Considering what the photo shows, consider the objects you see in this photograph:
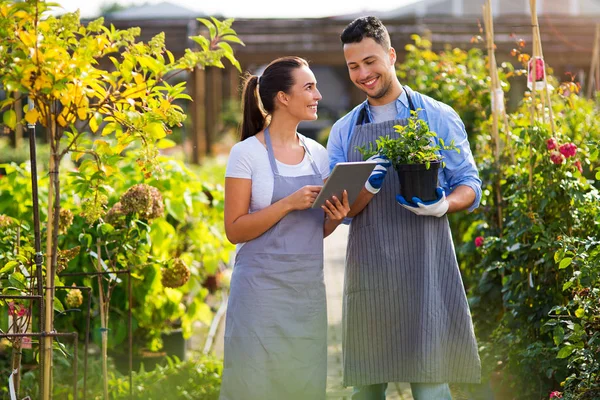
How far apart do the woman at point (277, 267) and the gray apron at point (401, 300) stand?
0.72 ft

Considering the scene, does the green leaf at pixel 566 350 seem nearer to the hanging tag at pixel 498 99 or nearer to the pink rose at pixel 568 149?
the pink rose at pixel 568 149

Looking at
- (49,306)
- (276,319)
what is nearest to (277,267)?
(276,319)

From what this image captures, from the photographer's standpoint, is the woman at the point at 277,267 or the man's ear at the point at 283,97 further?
the man's ear at the point at 283,97

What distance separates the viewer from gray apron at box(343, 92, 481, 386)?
287cm

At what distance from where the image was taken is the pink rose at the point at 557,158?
3.48 m

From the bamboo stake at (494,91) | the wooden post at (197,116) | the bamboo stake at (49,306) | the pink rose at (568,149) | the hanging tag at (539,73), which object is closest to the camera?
the bamboo stake at (49,306)

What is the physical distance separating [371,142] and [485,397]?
173cm

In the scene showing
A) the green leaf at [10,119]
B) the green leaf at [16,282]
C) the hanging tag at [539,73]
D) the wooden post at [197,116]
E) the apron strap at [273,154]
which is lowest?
the green leaf at [16,282]

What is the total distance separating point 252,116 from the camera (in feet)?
9.50

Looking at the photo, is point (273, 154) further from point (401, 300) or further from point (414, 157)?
point (401, 300)

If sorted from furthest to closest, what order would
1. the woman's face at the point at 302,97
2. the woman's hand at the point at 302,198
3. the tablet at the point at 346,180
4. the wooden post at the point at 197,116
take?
the wooden post at the point at 197,116 → the woman's face at the point at 302,97 → the woman's hand at the point at 302,198 → the tablet at the point at 346,180

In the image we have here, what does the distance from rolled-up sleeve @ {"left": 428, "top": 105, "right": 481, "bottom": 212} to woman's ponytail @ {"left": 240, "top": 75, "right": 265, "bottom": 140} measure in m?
0.60

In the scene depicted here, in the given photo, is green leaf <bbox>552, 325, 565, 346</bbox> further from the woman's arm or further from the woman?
the woman's arm

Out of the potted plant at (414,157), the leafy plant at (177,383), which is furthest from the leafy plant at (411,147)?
the leafy plant at (177,383)
